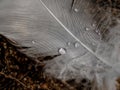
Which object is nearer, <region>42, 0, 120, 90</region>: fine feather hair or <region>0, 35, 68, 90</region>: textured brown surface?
<region>42, 0, 120, 90</region>: fine feather hair

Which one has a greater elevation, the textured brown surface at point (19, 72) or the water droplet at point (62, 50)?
the water droplet at point (62, 50)

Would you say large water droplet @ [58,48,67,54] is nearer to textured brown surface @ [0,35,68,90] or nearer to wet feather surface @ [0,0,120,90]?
wet feather surface @ [0,0,120,90]

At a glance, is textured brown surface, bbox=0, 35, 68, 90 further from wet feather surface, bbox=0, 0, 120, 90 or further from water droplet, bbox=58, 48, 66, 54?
water droplet, bbox=58, 48, 66, 54

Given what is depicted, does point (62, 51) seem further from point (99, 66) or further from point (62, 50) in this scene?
point (99, 66)

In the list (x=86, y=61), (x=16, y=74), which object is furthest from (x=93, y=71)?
(x=16, y=74)

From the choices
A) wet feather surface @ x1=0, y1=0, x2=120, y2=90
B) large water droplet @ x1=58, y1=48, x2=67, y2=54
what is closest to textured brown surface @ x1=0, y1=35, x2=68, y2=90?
wet feather surface @ x1=0, y1=0, x2=120, y2=90

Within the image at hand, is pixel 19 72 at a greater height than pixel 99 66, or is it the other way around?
pixel 99 66

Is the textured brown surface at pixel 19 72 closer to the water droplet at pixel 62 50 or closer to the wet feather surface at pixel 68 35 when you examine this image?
the wet feather surface at pixel 68 35

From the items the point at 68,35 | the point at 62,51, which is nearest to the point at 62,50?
the point at 62,51

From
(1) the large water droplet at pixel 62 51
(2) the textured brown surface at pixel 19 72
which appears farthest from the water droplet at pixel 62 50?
(2) the textured brown surface at pixel 19 72

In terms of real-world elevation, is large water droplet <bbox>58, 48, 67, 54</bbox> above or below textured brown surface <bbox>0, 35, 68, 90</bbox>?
above

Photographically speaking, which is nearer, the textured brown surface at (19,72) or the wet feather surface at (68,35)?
the wet feather surface at (68,35)

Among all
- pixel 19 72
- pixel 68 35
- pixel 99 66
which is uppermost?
pixel 68 35
